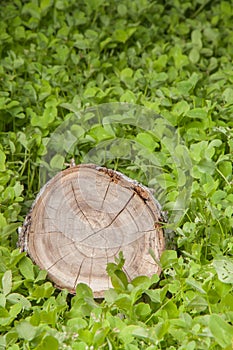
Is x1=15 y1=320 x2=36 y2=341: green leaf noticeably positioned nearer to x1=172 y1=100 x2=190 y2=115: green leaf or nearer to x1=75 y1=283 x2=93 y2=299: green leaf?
x1=75 y1=283 x2=93 y2=299: green leaf

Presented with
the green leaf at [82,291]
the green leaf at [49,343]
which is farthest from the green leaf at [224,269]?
the green leaf at [49,343]

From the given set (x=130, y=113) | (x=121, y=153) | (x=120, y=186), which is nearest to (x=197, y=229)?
(x=120, y=186)

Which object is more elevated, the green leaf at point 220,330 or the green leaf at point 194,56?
the green leaf at point 194,56

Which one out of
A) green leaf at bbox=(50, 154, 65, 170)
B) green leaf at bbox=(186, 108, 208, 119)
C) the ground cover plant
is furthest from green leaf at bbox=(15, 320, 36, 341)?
green leaf at bbox=(186, 108, 208, 119)

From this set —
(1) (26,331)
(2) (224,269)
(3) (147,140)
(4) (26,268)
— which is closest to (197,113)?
(3) (147,140)

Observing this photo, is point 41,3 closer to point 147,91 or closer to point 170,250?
point 147,91

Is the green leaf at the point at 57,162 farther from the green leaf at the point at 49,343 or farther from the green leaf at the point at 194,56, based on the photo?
the green leaf at the point at 194,56

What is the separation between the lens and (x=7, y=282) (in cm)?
280

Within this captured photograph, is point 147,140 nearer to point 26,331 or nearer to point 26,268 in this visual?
point 26,268

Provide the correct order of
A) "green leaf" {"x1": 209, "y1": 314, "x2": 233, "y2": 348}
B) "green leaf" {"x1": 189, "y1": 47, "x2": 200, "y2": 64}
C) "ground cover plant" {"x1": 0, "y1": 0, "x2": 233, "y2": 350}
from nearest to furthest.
→ "green leaf" {"x1": 209, "y1": 314, "x2": 233, "y2": 348} < "ground cover plant" {"x1": 0, "y1": 0, "x2": 233, "y2": 350} < "green leaf" {"x1": 189, "y1": 47, "x2": 200, "y2": 64}

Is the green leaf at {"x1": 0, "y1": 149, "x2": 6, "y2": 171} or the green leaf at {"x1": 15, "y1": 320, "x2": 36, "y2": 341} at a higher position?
the green leaf at {"x1": 0, "y1": 149, "x2": 6, "y2": 171}

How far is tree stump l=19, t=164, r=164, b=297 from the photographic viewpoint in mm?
2969

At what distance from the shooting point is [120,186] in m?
3.06

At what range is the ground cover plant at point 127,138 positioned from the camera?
262cm
